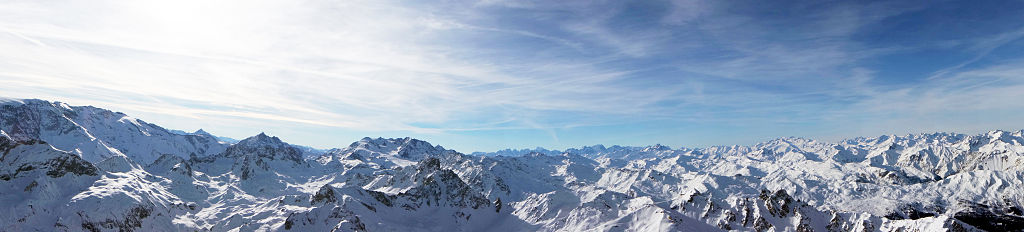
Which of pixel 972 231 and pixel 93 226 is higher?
pixel 972 231

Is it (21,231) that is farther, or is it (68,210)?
(68,210)

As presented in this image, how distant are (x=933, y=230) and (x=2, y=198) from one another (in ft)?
1305

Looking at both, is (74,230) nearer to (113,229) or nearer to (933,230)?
(113,229)

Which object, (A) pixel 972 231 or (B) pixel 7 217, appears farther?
(A) pixel 972 231

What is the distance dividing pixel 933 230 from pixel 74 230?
14267 inches

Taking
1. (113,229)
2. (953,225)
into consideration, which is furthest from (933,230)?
(113,229)

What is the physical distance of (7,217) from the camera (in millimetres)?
184500

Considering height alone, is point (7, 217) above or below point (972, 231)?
below

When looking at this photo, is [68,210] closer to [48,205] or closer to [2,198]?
[48,205]

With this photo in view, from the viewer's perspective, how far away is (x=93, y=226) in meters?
196

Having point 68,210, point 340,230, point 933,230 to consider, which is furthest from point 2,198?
point 933,230

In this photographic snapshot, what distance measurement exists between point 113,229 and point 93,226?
6.99 m

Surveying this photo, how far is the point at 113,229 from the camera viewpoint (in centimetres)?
19950

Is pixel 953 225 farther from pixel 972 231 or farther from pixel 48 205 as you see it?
pixel 48 205
